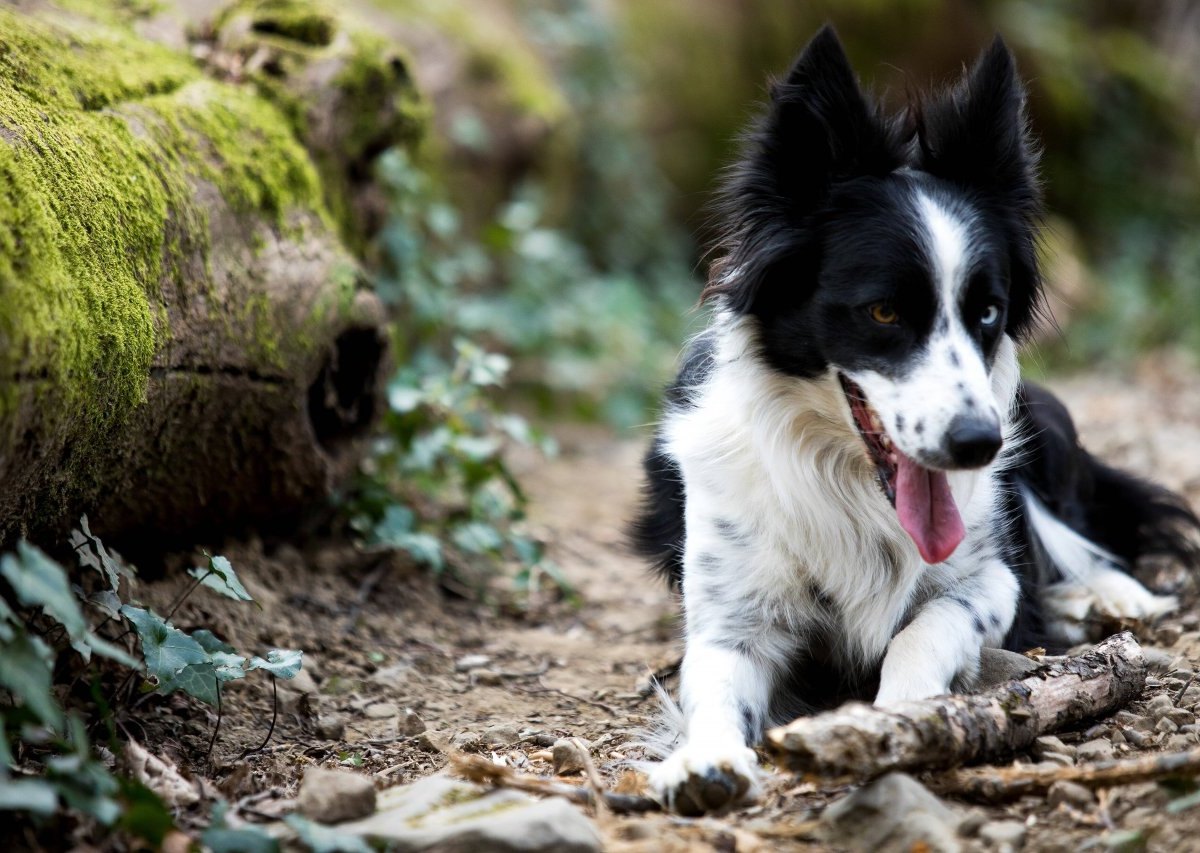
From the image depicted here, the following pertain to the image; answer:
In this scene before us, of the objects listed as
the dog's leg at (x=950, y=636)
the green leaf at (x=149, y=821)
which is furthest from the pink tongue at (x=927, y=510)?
the green leaf at (x=149, y=821)

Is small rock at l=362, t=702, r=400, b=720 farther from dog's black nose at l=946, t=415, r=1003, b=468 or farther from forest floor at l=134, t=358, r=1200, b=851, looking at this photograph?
dog's black nose at l=946, t=415, r=1003, b=468

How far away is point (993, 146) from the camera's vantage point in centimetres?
351

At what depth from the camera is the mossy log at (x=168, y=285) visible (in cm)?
279

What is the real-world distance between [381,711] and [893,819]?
1.82m

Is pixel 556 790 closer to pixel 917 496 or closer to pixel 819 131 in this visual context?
pixel 917 496

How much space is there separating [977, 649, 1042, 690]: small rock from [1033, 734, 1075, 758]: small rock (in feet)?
1.09

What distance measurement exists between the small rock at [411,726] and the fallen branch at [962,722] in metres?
1.38

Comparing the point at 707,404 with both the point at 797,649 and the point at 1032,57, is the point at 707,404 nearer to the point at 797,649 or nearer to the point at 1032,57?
the point at 797,649

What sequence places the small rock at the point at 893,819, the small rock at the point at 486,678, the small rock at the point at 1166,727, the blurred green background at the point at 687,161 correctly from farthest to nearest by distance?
1. the blurred green background at the point at 687,161
2. the small rock at the point at 486,678
3. the small rock at the point at 1166,727
4. the small rock at the point at 893,819

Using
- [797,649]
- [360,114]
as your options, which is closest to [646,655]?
[797,649]

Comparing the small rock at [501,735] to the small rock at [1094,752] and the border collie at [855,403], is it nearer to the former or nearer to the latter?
the border collie at [855,403]

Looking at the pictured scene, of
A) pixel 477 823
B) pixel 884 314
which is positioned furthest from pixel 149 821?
pixel 884 314

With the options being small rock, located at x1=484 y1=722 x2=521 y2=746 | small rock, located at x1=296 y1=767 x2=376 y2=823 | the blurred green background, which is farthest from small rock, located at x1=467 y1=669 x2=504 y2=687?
the blurred green background

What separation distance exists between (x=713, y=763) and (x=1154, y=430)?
5.06 meters
